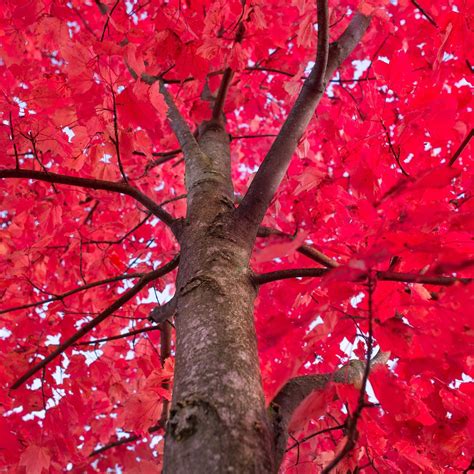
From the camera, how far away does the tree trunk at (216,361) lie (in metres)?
1.02

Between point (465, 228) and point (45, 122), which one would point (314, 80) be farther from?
point (45, 122)

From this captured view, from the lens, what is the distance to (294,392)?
1.47m

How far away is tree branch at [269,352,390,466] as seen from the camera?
48.1 inches

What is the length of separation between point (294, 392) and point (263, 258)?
717 mm

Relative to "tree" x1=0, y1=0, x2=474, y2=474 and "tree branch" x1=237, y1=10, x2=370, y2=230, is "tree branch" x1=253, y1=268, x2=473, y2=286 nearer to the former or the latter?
"tree" x1=0, y1=0, x2=474, y2=474

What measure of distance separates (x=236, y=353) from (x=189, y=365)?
151mm

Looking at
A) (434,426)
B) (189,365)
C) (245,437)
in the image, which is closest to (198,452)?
(245,437)

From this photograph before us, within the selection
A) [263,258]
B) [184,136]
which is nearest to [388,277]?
[263,258]

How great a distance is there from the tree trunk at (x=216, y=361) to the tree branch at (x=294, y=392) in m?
0.09

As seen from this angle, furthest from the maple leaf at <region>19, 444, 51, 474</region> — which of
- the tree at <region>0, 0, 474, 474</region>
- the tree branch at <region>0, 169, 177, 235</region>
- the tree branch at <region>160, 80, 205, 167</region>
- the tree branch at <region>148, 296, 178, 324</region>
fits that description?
the tree branch at <region>160, 80, 205, 167</region>

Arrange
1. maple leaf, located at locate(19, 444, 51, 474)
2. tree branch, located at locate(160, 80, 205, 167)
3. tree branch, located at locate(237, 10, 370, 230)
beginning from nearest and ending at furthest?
1. tree branch, located at locate(237, 10, 370, 230)
2. maple leaf, located at locate(19, 444, 51, 474)
3. tree branch, located at locate(160, 80, 205, 167)

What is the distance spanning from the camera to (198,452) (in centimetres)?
100

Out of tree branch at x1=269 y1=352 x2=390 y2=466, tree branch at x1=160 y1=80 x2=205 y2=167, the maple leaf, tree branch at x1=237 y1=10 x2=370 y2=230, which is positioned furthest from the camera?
tree branch at x1=160 y1=80 x2=205 y2=167

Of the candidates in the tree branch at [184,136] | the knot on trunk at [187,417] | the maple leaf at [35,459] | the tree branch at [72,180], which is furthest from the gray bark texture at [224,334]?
the maple leaf at [35,459]
